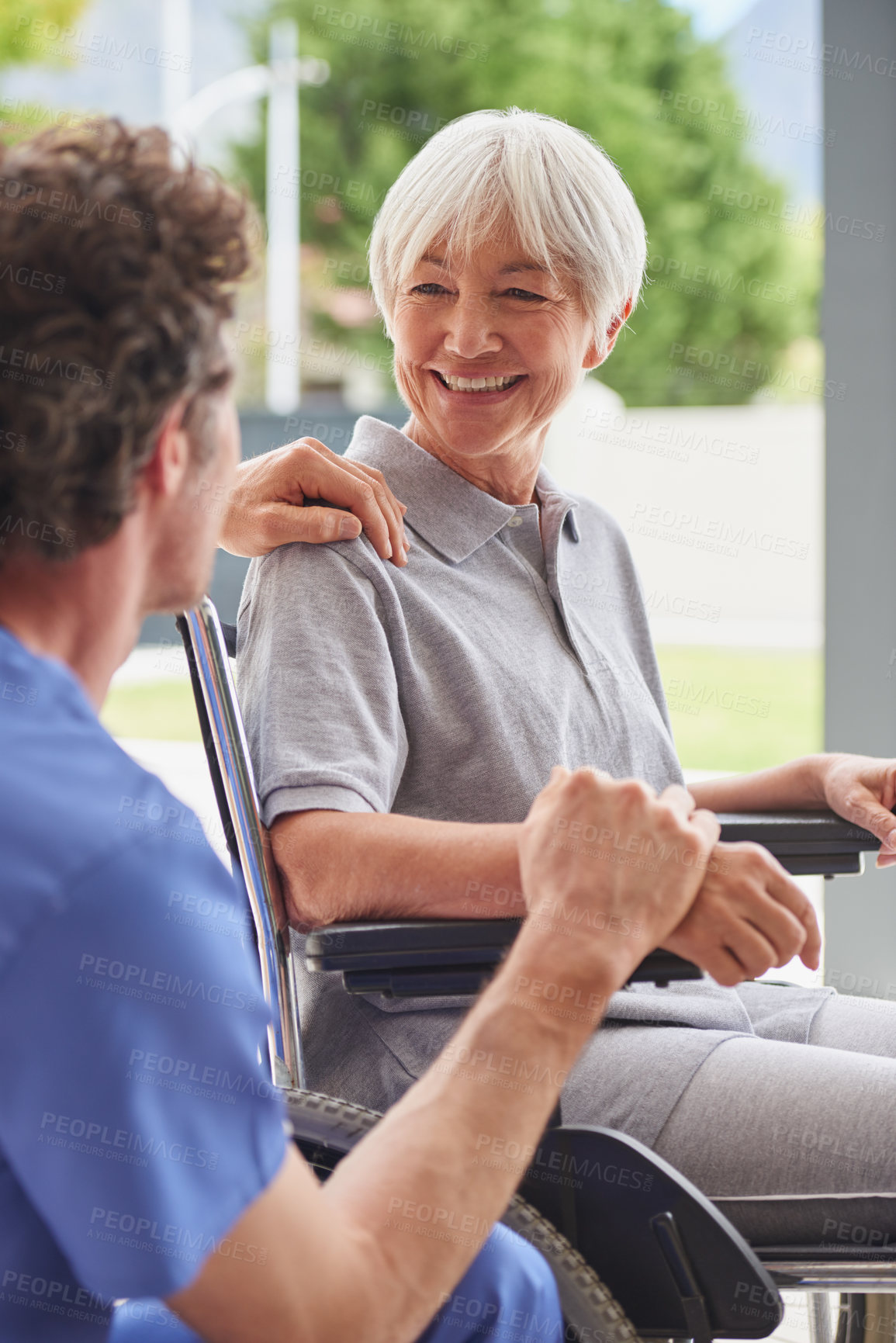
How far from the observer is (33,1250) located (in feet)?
2.34

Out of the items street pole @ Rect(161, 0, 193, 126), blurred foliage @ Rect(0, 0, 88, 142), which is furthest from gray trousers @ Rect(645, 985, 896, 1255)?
street pole @ Rect(161, 0, 193, 126)

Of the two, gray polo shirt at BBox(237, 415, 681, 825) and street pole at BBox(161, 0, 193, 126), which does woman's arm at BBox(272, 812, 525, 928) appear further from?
street pole at BBox(161, 0, 193, 126)

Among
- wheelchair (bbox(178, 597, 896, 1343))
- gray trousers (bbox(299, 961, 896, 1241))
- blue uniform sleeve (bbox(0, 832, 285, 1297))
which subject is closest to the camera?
blue uniform sleeve (bbox(0, 832, 285, 1297))

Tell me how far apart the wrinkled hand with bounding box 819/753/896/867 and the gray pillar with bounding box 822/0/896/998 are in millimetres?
950

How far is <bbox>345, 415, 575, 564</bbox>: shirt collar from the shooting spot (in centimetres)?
148

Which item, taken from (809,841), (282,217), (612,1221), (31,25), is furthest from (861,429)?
(282,217)

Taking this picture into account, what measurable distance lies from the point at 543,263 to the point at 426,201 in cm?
15

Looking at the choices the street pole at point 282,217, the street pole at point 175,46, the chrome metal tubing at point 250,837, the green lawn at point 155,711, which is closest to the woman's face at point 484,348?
the chrome metal tubing at point 250,837

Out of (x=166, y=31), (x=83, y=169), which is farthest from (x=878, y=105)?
(x=166, y=31)

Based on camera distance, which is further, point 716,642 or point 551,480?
point 716,642

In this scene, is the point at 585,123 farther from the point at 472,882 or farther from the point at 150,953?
the point at 150,953

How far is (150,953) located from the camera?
63cm

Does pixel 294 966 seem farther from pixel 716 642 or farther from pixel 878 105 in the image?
pixel 716 642

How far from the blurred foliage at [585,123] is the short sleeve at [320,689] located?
18.4 metres
